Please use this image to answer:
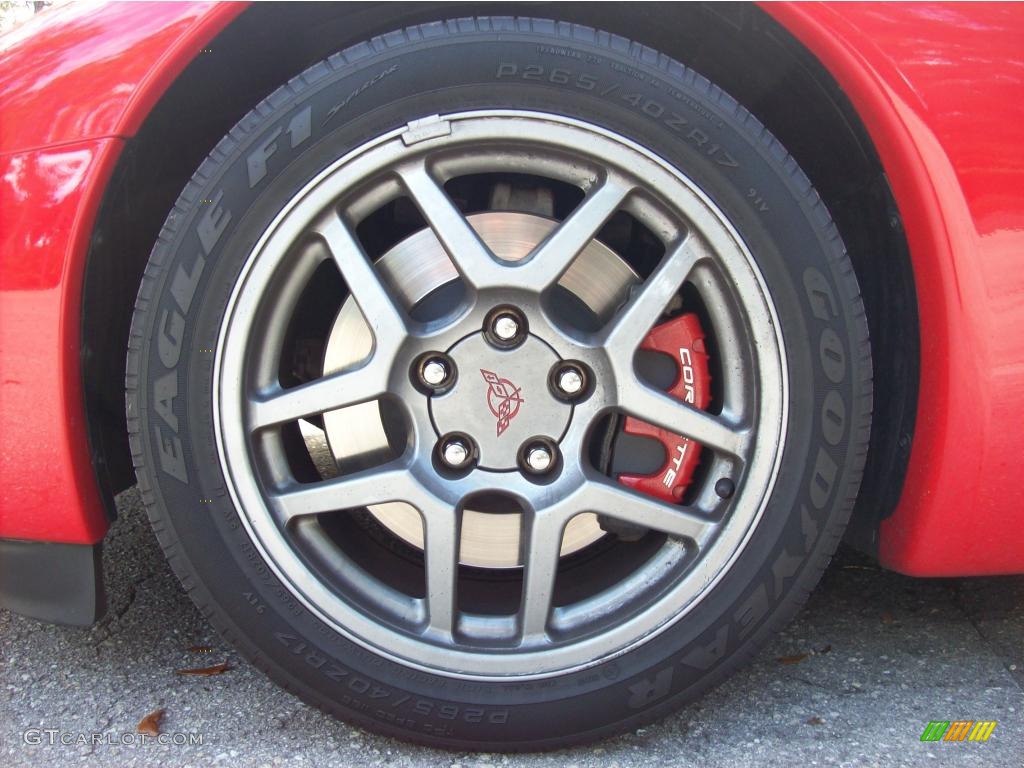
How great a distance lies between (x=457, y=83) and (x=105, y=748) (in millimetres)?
1117

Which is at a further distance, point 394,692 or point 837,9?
point 394,692

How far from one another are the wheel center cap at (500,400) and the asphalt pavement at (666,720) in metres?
0.49

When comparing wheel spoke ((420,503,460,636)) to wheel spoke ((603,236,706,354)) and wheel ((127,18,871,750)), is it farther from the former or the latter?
wheel spoke ((603,236,706,354))

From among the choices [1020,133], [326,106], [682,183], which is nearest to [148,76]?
[326,106]

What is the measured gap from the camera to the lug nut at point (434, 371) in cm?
130

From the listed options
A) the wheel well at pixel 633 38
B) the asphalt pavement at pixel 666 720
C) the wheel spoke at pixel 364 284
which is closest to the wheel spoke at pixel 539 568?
the asphalt pavement at pixel 666 720

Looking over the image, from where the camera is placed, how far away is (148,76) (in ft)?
4.02

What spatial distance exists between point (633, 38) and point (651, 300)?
447mm

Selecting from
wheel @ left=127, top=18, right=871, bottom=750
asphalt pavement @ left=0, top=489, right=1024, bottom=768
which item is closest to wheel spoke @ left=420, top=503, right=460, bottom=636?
wheel @ left=127, top=18, right=871, bottom=750

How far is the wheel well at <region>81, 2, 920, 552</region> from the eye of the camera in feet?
4.28

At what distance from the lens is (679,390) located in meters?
1.40

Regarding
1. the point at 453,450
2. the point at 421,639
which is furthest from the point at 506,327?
the point at 421,639

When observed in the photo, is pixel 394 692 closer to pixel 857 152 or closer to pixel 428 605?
pixel 428 605

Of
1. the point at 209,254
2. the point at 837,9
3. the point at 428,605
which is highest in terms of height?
the point at 837,9
